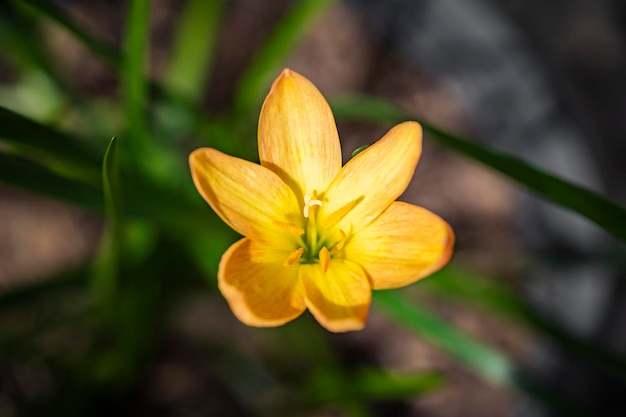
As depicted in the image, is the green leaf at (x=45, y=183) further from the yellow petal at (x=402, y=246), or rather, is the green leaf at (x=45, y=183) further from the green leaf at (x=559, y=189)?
the green leaf at (x=559, y=189)

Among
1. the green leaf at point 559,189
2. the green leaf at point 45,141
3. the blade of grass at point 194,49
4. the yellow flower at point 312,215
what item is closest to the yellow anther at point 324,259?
the yellow flower at point 312,215

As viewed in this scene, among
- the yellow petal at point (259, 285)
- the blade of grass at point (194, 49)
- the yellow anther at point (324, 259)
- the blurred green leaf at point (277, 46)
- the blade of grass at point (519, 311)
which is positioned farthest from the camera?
the blade of grass at point (194, 49)

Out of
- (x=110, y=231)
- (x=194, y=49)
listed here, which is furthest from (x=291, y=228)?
(x=194, y=49)

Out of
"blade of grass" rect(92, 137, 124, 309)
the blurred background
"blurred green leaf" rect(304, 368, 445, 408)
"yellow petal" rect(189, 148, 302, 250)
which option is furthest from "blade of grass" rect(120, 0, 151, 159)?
"blurred green leaf" rect(304, 368, 445, 408)

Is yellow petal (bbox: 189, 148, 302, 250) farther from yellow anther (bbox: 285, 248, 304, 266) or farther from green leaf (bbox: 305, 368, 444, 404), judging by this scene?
green leaf (bbox: 305, 368, 444, 404)

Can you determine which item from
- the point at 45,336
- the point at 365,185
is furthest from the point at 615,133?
the point at 45,336

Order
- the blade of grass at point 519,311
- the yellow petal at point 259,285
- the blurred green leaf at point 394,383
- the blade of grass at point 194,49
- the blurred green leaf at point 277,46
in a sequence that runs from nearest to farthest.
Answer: the yellow petal at point 259,285 < the blade of grass at point 519,311 < the blurred green leaf at point 394,383 < the blurred green leaf at point 277,46 < the blade of grass at point 194,49

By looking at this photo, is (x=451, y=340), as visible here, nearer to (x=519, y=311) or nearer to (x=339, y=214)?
(x=519, y=311)
